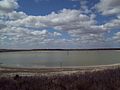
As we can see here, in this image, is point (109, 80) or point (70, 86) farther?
point (109, 80)

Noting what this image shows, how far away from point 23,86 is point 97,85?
2350 millimetres

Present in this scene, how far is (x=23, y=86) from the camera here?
781 centimetres

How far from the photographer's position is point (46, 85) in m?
8.12

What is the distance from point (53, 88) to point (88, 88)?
3.56 ft

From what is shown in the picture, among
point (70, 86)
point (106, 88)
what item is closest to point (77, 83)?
point (70, 86)

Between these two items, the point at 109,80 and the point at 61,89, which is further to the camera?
the point at 109,80

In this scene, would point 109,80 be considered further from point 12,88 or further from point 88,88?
point 12,88

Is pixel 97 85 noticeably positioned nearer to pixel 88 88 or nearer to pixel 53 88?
pixel 88 88

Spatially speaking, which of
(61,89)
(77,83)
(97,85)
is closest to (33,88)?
(61,89)

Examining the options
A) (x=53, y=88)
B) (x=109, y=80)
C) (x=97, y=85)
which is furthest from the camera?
(x=109, y=80)

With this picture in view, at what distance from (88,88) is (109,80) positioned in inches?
59.6

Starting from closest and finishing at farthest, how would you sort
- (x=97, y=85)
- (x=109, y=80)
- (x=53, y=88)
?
(x=53, y=88), (x=97, y=85), (x=109, y=80)

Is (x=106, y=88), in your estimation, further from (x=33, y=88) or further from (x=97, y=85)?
(x=33, y=88)

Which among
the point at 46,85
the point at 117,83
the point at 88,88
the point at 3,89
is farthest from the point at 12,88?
the point at 117,83
